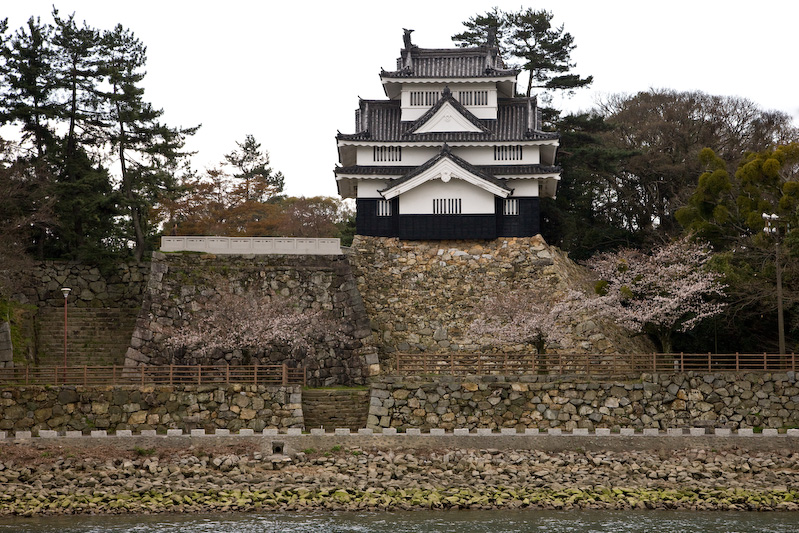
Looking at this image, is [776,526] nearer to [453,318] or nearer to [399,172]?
[453,318]

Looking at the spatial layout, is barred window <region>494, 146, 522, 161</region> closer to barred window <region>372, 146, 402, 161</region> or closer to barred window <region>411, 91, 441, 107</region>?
barred window <region>411, 91, 441, 107</region>

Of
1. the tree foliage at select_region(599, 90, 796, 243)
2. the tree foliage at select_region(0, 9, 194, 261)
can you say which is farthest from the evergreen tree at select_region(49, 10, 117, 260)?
the tree foliage at select_region(599, 90, 796, 243)

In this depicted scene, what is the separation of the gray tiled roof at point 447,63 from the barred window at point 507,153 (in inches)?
139

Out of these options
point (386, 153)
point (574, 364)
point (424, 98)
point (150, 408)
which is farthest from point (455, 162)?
point (150, 408)

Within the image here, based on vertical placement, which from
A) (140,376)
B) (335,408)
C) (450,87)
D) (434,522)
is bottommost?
(434,522)

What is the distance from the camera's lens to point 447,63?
50344mm

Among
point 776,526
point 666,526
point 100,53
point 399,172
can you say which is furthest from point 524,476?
point 100,53

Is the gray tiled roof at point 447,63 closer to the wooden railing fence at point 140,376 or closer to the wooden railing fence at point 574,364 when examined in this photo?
the wooden railing fence at point 574,364

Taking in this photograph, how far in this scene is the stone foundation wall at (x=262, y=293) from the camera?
4050 centimetres

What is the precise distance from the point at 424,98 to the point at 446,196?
5405 mm

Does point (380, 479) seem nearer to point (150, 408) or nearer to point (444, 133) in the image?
point (150, 408)

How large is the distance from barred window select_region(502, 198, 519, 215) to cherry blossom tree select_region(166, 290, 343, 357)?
9.65 meters

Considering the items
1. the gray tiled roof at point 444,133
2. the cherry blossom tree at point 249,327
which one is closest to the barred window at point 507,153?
the gray tiled roof at point 444,133

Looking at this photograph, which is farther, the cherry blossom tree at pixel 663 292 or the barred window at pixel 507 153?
the barred window at pixel 507 153
